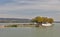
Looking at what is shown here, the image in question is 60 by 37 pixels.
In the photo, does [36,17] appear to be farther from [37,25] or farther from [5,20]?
[5,20]

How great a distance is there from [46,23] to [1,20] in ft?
112

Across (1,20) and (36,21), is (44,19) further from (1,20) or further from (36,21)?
(1,20)

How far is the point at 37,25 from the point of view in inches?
1551

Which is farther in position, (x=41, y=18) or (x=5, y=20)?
(x=5, y=20)

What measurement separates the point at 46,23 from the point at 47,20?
83 centimetres

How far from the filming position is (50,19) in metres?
41.5

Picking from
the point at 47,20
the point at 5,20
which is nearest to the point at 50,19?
the point at 47,20

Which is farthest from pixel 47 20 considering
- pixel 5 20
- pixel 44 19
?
pixel 5 20

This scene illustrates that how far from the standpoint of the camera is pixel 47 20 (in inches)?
1574

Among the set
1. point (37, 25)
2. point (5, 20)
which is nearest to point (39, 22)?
point (37, 25)

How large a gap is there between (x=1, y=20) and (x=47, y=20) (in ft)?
111

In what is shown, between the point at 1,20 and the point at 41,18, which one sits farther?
the point at 1,20

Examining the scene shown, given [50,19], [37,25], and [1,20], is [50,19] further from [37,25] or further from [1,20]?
[1,20]

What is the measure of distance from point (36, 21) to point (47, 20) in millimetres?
2114
